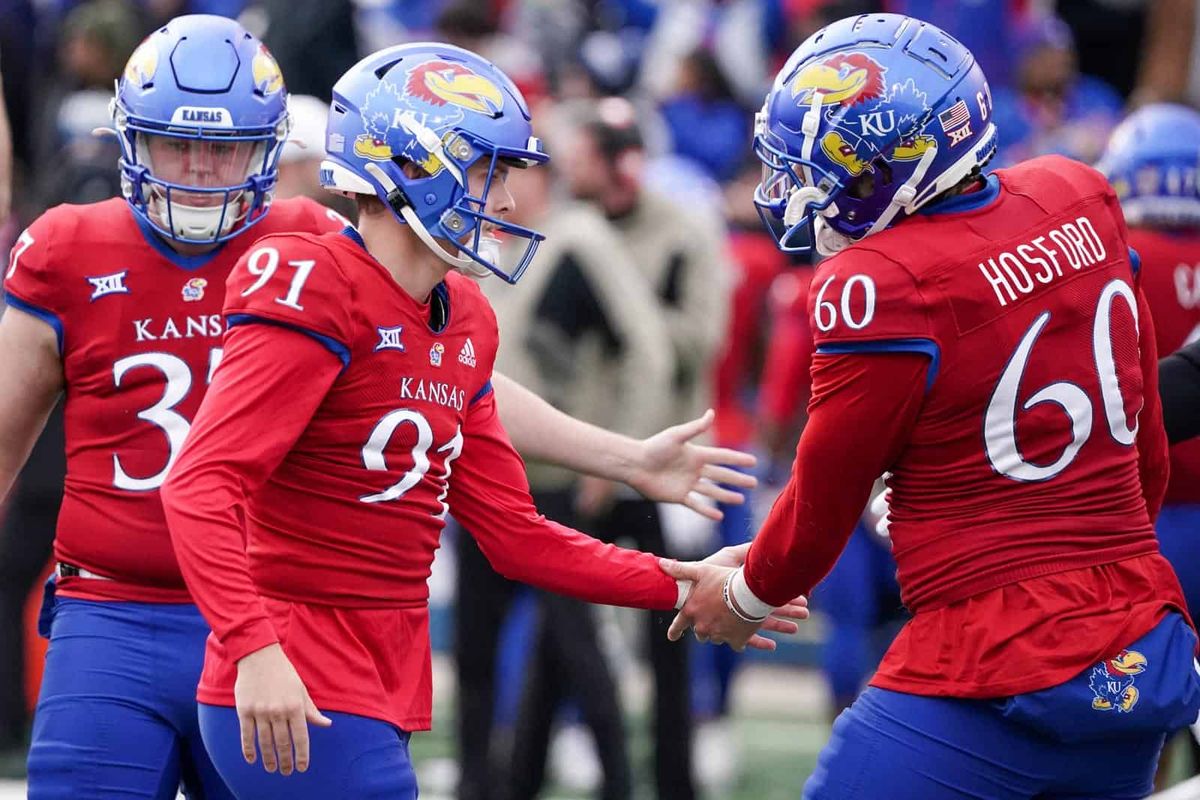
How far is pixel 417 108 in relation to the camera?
3.43 m

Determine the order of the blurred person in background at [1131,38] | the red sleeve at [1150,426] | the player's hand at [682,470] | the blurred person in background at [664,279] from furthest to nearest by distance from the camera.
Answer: the blurred person in background at [1131,38]
the blurred person in background at [664,279]
the player's hand at [682,470]
the red sleeve at [1150,426]

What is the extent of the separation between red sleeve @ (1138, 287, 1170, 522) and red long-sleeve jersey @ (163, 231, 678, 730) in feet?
4.10

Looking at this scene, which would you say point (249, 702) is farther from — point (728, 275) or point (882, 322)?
point (728, 275)

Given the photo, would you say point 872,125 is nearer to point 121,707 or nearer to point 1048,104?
point 121,707

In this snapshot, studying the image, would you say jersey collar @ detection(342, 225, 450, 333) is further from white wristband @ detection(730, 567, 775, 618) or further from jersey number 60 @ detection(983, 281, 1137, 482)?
jersey number 60 @ detection(983, 281, 1137, 482)

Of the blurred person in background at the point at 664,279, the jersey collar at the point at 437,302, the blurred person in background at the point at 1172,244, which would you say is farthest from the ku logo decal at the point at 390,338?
the blurred person in background at the point at 664,279

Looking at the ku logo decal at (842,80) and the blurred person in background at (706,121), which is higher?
the ku logo decal at (842,80)

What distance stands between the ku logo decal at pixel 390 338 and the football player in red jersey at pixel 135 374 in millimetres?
688

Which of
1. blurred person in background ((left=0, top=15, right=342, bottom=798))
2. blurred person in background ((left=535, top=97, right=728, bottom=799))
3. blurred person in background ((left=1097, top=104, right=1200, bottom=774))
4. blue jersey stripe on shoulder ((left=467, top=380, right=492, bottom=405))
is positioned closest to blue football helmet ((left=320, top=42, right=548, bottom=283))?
blue jersey stripe on shoulder ((left=467, top=380, right=492, bottom=405))

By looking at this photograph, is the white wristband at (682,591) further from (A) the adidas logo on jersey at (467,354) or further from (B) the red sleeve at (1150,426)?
(B) the red sleeve at (1150,426)

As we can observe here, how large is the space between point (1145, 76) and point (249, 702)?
344 inches

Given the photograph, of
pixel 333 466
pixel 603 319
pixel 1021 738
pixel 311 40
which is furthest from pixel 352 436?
pixel 311 40

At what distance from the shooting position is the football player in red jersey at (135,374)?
3.80 m

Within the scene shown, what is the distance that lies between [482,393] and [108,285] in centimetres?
82
